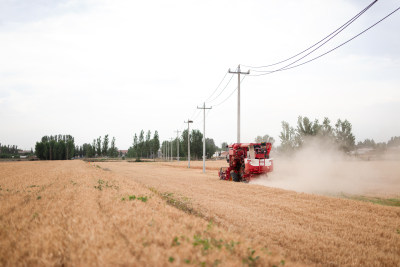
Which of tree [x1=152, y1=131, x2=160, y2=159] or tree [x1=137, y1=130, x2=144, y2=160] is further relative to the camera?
tree [x1=137, y1=130, x2=144, y2=160]

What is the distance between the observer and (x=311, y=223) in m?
7.66

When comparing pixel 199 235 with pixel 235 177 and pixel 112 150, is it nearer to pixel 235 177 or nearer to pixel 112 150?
pixel 235 177

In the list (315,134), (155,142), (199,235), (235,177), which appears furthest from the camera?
(155,142)

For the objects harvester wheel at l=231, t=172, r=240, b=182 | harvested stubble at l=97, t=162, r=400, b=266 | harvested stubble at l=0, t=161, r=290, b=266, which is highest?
harvested stubble at l=0, t=161, r=290, b=266

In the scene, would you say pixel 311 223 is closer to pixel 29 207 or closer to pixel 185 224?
pixel 185 224

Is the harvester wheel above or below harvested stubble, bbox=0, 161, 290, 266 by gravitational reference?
below

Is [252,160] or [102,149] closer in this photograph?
[252,160]

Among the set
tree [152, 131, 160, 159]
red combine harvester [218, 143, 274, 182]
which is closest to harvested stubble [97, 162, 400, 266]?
red combine harvester [218, 143, 274, 182]

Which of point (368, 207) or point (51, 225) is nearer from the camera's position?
point (51, 225)

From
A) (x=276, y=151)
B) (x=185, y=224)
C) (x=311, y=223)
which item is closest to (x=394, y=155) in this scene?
(x=276, y=151)

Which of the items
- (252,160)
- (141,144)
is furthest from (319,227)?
(141,144)

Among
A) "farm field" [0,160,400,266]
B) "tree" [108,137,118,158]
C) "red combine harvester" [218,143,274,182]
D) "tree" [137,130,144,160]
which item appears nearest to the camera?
"farm field" [0,160,400,266]

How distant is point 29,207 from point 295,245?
23.2 ft

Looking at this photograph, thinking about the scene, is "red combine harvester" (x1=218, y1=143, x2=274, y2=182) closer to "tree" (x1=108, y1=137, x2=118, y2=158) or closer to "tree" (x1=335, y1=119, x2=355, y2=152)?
"tree" (x1=335, y1=119, x2=355, y2=152)
